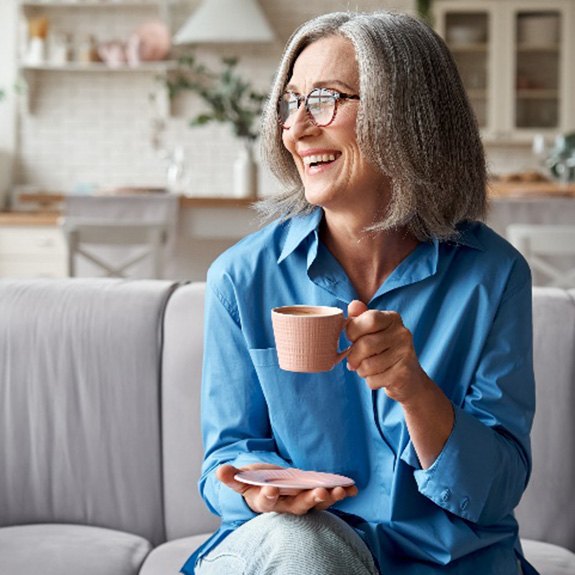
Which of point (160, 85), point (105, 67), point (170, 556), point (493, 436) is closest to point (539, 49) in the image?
point (160, 85)

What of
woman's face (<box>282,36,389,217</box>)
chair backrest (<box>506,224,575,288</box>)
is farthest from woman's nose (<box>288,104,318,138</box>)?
chair backrest (<box>506,224,575,288</box>)

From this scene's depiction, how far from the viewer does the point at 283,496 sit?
4.19ft

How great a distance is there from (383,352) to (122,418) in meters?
0.93

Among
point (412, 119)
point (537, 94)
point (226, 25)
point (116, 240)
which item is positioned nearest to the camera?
point (412, 119)

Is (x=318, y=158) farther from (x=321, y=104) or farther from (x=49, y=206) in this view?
(x=49, y=206)

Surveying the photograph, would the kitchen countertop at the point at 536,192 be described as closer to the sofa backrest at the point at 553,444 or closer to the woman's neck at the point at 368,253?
the sofa backrest at the point at 553,444

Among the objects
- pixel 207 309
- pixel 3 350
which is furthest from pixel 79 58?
pixel 207 309

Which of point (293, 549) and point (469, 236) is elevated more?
point (469, 236)

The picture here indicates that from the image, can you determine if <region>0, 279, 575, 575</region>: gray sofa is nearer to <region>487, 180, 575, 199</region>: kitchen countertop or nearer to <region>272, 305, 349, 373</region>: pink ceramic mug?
<region>272, 305, 349, 373</region>: pink ceramic mug

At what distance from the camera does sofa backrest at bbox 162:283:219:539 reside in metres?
1.97

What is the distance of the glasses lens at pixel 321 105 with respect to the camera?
4.58 ft

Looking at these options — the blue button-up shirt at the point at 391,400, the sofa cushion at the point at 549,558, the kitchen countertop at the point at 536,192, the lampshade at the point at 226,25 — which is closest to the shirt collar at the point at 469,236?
the blue button-up shirt at the point at 391,400

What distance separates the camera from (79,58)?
280 inches

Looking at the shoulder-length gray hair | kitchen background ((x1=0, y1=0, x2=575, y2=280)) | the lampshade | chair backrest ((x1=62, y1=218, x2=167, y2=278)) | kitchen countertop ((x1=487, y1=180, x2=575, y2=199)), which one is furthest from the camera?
kitchen background ((x1=0, y1=0, x2=575, y2=280))
